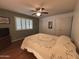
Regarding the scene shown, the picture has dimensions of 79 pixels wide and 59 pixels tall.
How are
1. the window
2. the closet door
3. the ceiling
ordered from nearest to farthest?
the ceiling, the closet door, the window

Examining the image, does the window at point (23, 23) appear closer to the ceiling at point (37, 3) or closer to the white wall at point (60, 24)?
the white wall at point (60, 24)

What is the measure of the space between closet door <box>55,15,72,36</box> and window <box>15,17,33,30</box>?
259cm

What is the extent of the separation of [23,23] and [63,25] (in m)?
3.43

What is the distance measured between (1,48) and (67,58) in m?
3.22

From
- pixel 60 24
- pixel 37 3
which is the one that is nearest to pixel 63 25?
pixel 60 24

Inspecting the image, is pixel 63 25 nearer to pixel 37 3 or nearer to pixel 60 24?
pixel 60 24

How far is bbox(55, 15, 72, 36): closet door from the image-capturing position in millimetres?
4715

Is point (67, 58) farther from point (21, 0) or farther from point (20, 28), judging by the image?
point (20, 28)

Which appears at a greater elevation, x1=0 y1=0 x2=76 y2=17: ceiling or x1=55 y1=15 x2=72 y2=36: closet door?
x1=0 y1=0 x2=76 y2=17: ceiling

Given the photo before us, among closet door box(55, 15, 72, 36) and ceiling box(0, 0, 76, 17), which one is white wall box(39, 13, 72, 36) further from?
ceiling box(0, 0, 76, 17)

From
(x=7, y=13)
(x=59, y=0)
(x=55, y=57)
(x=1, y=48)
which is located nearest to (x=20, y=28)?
(x=7, y=13)

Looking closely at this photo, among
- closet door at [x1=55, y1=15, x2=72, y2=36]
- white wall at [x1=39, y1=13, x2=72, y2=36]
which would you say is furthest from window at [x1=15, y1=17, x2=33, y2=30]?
closet door at [x1=55, y1=15, x2=72, y2=36]

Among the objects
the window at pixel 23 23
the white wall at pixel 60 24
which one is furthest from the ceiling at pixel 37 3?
the window at pixel 23 23

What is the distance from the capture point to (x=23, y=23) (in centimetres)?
559
